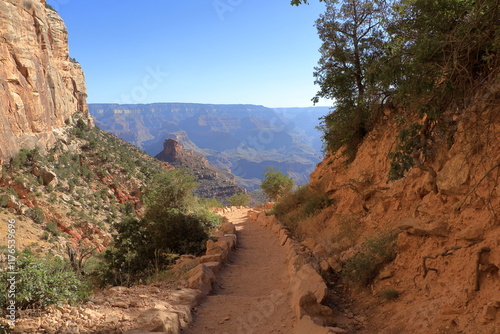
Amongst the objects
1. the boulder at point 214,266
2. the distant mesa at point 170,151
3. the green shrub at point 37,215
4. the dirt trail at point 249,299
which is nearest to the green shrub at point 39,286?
the dirt trail at point 249,299

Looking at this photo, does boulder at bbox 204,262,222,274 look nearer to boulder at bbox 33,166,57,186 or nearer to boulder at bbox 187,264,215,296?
boulder at bbox 187,264,215,296

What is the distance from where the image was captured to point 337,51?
10281 mm

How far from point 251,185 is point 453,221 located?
5531 inches

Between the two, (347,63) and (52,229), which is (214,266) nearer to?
(347,63)

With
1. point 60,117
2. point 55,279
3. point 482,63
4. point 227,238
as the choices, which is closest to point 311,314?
point 55,279

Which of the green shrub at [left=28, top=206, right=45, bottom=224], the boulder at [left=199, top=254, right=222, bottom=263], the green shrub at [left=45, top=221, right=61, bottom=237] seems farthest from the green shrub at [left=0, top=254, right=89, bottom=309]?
the green shrub at [left=28, top=206, right=45, bottom=224]

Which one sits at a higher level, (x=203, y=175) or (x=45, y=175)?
(x=45, y=175)

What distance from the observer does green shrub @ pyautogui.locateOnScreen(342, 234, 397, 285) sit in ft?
15.2

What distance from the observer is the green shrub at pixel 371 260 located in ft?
15.2

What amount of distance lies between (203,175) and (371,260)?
71390 mm

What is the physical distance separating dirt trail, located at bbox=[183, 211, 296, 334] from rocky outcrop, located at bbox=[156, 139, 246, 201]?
3522 cm

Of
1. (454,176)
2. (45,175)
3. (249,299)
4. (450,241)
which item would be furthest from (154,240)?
(45,175)

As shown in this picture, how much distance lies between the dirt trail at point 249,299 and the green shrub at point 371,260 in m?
1.15

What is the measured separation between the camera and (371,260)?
4.72 meters
